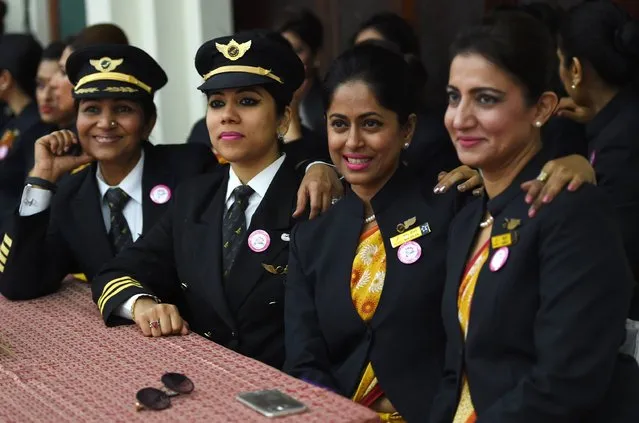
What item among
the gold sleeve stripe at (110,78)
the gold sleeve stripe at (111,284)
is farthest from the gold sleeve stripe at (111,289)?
the gold sleeve stripe at (110,78)

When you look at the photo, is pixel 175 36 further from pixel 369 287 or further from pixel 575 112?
pixel 369 287

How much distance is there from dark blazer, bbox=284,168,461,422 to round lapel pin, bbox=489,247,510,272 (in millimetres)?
357

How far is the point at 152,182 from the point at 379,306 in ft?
3.54

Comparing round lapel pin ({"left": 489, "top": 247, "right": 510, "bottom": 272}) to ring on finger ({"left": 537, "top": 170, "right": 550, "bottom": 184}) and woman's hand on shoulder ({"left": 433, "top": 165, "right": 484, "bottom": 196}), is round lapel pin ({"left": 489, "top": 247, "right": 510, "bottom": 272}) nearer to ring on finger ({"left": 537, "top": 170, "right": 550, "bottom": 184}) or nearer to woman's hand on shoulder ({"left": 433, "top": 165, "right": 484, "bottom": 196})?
ring on finger ({"left": 537, "top": 170, "right": 550, "bottom": 184})

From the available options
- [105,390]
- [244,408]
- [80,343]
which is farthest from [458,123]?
[80,343]

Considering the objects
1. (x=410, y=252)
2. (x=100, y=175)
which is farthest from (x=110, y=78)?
(x=410, y=252)

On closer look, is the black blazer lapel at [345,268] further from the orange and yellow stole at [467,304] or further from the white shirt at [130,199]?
the white shirt at [130,199]

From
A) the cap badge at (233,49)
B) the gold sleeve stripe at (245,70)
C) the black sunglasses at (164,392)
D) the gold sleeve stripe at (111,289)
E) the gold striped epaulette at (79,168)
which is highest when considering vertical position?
the cap badge at (233,49)

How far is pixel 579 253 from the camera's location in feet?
6.16

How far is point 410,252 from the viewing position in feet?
7.84

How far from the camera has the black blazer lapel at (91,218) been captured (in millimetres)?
3113

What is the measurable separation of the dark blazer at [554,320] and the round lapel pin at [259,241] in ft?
2.55

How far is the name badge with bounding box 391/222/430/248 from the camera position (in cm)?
240

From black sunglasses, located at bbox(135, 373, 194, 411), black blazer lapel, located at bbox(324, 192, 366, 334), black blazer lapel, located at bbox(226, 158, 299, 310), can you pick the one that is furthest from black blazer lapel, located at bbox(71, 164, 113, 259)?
black sunglasses, located at bbox(135, 373, 194, 411)
